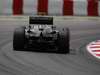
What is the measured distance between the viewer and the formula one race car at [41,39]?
1260 cm

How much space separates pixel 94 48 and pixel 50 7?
25.2 feet

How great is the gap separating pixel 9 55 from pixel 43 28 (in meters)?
1.40

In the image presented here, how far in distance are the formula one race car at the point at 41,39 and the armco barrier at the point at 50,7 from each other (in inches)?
314

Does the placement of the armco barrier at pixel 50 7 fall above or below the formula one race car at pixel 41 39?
above

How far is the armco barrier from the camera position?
20.7 meters

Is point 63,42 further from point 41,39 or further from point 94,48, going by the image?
point 94,48

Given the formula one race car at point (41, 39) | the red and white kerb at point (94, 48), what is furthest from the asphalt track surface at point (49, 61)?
the formula one race car at point (41, 39)

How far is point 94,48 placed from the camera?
13.5 m

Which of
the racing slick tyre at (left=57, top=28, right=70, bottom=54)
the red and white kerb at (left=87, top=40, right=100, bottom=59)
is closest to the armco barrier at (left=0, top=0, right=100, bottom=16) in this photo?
the red and white kerb at (left=87, top=40, right=100, bottom=59)

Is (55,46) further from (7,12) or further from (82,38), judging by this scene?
(7,12)

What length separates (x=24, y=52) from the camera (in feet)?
41.0

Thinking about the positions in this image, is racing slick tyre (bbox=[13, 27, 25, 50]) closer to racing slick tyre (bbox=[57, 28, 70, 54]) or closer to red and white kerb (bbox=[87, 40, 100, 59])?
racing slick tyre (bbox=[57, 28, 70, 54])

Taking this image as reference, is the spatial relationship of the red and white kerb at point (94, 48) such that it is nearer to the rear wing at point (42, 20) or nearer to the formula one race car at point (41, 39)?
the formula one race car at point (41, 39)

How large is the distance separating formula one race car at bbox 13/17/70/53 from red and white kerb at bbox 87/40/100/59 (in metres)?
0.72
